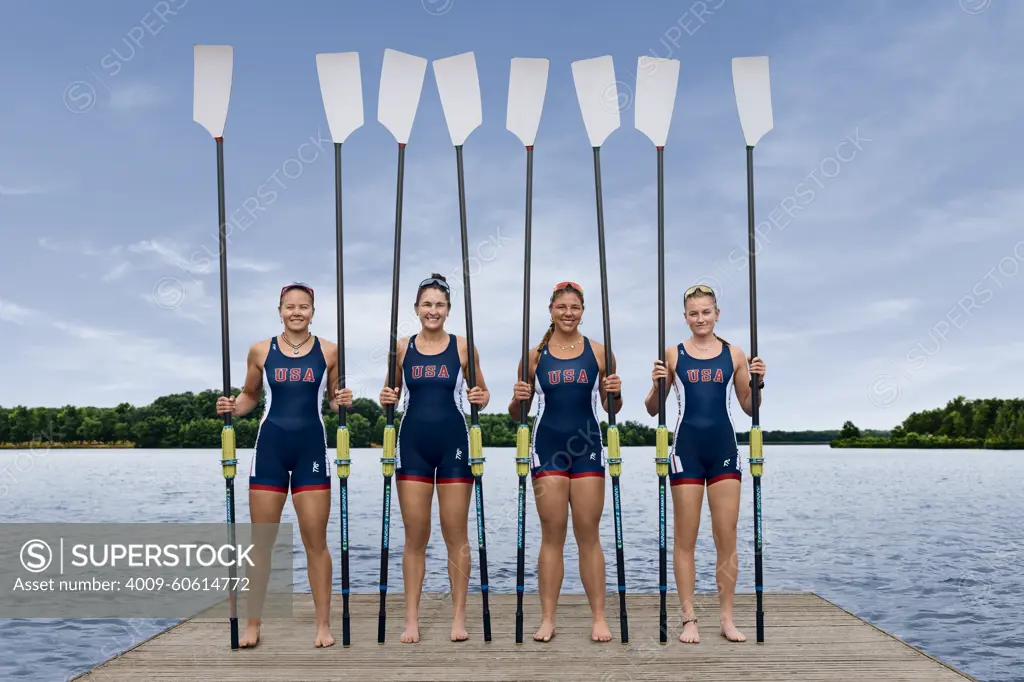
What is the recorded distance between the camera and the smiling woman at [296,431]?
5805mm

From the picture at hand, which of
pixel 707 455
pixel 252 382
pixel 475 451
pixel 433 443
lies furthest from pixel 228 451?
pixel 707 455

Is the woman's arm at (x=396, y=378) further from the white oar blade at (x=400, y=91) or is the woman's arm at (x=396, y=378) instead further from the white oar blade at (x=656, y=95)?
the white oar blade at (x=656, y=95)

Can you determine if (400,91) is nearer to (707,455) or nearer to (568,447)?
(568,447)

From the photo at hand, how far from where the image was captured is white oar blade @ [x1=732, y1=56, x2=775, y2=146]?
21.5ft

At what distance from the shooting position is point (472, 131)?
6570 millimetres

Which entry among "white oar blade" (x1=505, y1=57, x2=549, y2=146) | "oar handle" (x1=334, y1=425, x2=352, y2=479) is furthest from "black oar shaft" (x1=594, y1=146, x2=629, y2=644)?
"oar handle" (x1=334, y1=425, x2=352, y2=479)

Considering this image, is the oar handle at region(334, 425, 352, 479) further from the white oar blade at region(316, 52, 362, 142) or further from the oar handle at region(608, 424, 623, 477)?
the white oar blade at region(316, 52, 362, 142)

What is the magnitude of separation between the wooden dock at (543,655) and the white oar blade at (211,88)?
397 cm

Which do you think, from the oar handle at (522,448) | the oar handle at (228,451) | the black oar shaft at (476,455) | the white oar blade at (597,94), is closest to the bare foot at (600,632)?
the black oar shaft at (476,455)

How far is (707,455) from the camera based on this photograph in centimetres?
602

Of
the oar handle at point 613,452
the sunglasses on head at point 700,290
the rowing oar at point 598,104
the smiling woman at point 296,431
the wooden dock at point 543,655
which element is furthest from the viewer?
the rowing oar at point 598,104

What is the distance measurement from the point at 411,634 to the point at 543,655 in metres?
1.03

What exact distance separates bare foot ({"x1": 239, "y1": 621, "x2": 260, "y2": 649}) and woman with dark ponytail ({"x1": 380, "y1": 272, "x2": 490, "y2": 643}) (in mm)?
1114

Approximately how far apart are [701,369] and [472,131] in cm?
267
